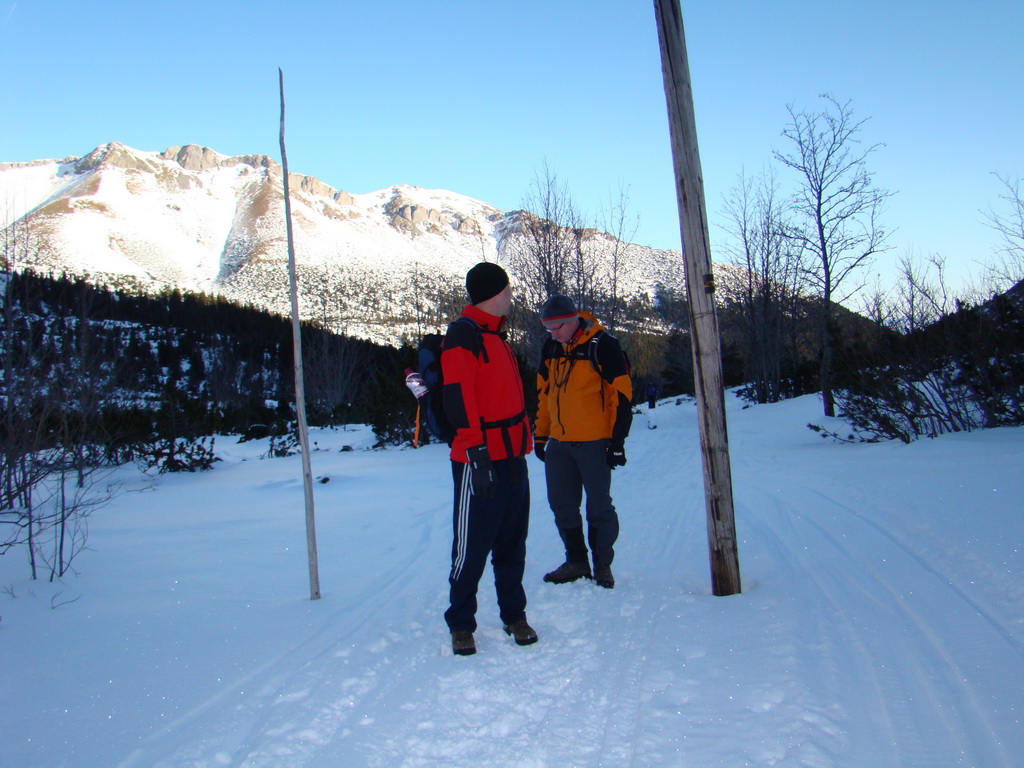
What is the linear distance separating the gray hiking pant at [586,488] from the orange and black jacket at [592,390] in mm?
91

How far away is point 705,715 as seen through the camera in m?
2.26

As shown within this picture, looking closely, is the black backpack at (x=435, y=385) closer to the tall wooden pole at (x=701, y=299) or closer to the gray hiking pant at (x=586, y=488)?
the gray hiking pant at (x=586, y=488)

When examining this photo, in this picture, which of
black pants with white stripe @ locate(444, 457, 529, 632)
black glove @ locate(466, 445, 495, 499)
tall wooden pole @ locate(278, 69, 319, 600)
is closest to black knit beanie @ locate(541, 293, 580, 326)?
black pants with white stripe @ locate(444, 457, 529, 632)

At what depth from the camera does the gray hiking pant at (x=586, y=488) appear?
3891mm

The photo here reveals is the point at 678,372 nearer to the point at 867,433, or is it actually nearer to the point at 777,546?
the point at 867,433

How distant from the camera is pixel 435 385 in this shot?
3.04m

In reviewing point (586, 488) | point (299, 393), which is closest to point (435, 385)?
point (299, 393)

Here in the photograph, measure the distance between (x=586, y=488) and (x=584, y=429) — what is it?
1.30 feet

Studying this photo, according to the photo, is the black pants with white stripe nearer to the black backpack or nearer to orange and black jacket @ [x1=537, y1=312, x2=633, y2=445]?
the black backpack

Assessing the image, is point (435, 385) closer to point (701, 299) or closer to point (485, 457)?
point (485, 457)

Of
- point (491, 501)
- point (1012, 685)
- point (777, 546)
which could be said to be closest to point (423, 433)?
point (777, 546)

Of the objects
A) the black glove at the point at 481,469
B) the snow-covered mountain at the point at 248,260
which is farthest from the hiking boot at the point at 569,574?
the snow-covered mountain at the point at 248,260

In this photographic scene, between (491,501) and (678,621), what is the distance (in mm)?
1231

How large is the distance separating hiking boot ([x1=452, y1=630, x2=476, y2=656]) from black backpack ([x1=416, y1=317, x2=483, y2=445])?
960 mm
